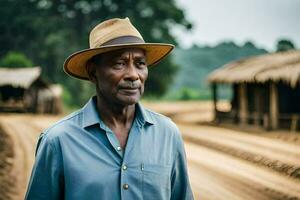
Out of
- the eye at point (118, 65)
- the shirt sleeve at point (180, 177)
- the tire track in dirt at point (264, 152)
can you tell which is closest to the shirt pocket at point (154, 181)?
the shirt sleeve at point (180, 177)

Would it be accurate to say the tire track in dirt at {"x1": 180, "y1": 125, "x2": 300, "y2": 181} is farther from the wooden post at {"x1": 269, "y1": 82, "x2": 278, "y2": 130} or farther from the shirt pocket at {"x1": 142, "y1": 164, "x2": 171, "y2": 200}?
the wooden post at {"x1": 269, "y1": 82, "x2": 278, "y2": 130}

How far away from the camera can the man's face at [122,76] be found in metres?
2.62

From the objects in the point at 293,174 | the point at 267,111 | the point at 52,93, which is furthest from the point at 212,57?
the point at 293,174

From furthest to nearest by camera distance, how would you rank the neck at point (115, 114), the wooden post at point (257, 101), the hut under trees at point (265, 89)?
the wooden post at point (257, 101) → the hut under trees at point (265, 89) → the neck at point (115, 114)

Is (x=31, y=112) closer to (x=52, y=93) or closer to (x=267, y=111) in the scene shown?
(x=52, y=93)

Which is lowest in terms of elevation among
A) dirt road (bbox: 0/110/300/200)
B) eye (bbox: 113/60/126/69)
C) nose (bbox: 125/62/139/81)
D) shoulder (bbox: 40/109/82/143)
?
dirt road (bbox: 0/110/300/200)

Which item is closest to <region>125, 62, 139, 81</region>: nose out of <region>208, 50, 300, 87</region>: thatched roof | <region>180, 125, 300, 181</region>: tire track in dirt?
<region>180, 125, 300, 181</region>: tire track in dirt

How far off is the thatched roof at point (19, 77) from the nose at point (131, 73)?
81.6ft

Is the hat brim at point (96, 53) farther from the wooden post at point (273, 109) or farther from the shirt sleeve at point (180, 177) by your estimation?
the wooden post at point (273, 109)

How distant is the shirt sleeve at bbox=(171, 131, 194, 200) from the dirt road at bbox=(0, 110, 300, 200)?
1645 mm

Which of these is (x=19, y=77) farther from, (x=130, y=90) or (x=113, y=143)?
(x=113, y=143)

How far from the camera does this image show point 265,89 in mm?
19203

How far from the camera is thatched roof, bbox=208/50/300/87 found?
1595 cm

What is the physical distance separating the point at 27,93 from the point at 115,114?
2590 cm
